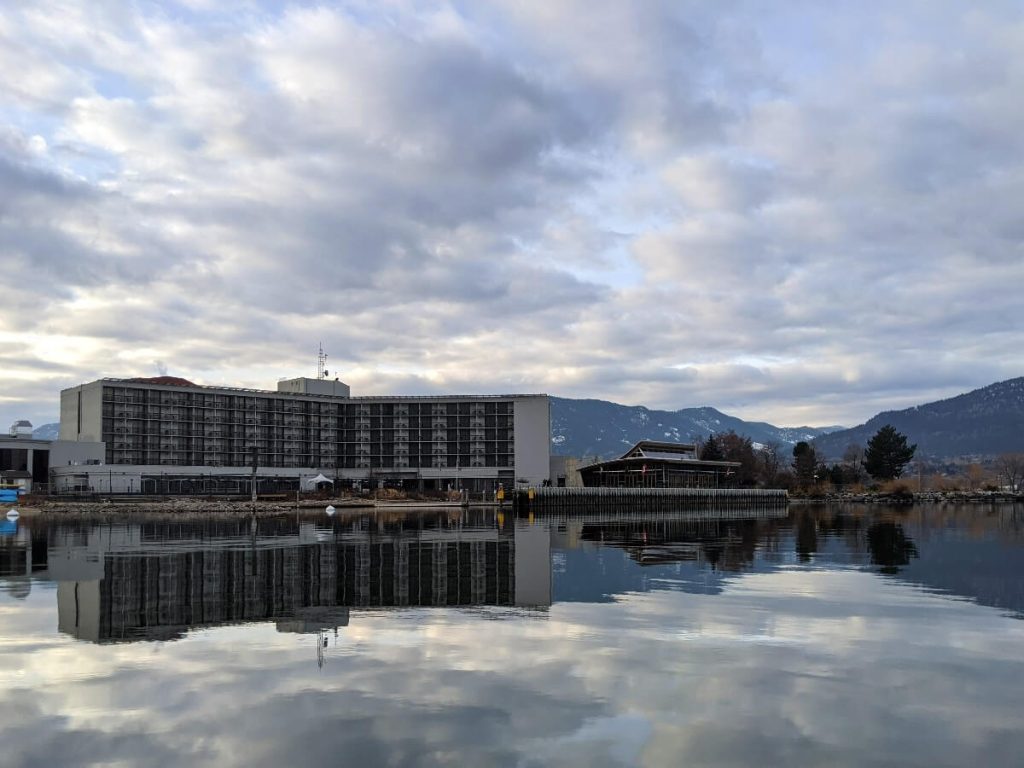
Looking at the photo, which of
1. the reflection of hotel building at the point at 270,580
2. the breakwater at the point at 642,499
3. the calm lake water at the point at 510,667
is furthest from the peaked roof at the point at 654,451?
the calm lake water at the point at 510,667

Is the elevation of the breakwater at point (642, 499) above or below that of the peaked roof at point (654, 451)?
below

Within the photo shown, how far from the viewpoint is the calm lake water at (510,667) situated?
12.2 metres

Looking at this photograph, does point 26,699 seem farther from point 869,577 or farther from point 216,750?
point 869,577

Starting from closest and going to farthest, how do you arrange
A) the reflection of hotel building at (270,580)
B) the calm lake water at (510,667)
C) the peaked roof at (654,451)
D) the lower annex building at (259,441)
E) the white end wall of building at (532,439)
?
1. the calm lake water at (510,667)
2. the reflection of hotel building at (270,580)
3. the lower annex building at (259,441)
4. the peaked roof at (654,451)
5. the white end wall of building at (532,439)

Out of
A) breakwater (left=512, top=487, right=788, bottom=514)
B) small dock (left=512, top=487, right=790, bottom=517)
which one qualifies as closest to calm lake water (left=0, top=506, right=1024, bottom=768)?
small dock (left=512, top=487, right=790, bottom=517)

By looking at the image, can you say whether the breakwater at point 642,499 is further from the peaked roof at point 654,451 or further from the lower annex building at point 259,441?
the lower annex building at point 259,441

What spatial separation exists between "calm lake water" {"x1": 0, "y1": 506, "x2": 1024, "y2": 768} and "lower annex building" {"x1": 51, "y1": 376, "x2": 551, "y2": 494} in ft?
470

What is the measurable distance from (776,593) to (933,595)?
16.9 ft

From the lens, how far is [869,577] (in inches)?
1315

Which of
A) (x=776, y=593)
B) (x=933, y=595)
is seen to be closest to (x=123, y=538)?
(x=776, y=593)

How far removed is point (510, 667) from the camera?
16.9 m

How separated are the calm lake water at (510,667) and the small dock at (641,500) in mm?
95196

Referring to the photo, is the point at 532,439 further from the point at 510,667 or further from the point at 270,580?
the point at 510,667

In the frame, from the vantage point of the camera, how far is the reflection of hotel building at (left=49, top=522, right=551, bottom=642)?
76.3 feet
